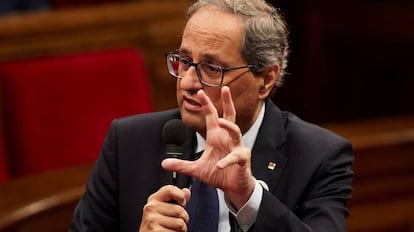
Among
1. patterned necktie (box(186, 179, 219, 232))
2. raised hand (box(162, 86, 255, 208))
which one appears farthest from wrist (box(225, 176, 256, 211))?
patterned necktie (box(186, 179, 219, 232))

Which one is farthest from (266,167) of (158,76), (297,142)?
(158,76)

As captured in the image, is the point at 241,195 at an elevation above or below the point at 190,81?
below

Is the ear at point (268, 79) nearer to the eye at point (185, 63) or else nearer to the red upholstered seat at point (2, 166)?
the eye at point (185, 63)

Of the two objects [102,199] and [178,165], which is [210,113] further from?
[102,199]

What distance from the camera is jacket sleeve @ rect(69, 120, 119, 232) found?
48.2 inches

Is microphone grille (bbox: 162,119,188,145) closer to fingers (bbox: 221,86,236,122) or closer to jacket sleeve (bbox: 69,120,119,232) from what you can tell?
fingers (bbox: 221,86,236,122)

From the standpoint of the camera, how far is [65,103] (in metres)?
1.82

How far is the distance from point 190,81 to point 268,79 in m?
0.13

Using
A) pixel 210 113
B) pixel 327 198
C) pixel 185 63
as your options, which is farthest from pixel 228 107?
pixel 327 198

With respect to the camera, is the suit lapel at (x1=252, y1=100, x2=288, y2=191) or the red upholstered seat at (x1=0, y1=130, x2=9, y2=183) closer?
the suit lapel at (x1=252, y1=100, x2=288, y2=191)

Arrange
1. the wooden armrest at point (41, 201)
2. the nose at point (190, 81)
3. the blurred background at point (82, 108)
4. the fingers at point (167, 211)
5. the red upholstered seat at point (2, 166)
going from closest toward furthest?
1. the fingers at point (167, 211)
2. the nose at point (190, 81)
3. the wooden armrest at point (41, 201)
4. the blurred background at point (82, 108)
5. the red upholstered seat at point (2, 166)

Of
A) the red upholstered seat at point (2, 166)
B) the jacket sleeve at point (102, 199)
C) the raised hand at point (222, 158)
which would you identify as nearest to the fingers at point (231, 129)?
the raised hand at point (222, 158)

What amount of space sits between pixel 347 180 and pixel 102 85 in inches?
31.1

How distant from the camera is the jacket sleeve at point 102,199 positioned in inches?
48.2
